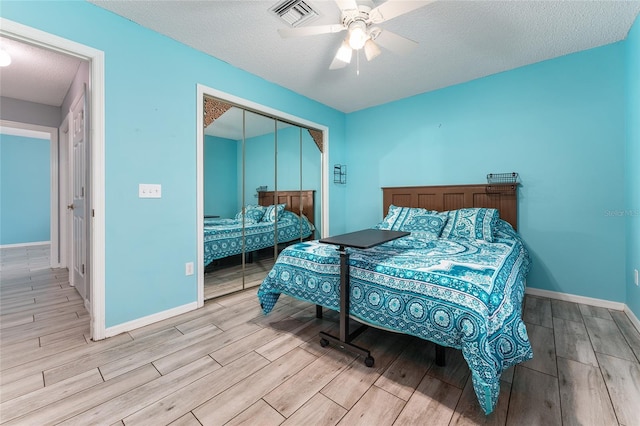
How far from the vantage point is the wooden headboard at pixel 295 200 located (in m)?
3.28

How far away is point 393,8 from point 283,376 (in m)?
2.32

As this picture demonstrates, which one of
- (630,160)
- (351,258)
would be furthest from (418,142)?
(351,258)

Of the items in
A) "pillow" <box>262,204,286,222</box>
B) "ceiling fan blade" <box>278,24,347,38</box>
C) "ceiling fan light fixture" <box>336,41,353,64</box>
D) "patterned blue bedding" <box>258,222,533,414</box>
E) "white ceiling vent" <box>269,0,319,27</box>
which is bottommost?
"patterned blue bedding" <box>258,222,533,414</box>

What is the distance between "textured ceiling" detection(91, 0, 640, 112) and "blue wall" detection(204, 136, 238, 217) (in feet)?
2.88

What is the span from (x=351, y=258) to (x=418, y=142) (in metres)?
2.45

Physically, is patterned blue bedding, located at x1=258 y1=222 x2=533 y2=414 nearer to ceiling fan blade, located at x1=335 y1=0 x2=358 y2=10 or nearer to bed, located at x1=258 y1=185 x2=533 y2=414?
bed, located at x1=258 y1=185 x2=533 y2=414

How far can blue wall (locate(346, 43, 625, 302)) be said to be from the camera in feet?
8.14

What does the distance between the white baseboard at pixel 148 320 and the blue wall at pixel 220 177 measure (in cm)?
92

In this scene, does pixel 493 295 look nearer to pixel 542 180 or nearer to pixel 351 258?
pixel 351 258

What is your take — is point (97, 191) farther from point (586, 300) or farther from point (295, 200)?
point (586, 300)

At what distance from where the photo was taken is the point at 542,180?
9.16ft

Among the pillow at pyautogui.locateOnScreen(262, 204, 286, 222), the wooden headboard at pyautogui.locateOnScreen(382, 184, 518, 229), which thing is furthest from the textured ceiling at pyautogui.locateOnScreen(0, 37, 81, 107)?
the wooden headboard at pyautogui.locateOnScreen(382, 184, 518, 229)

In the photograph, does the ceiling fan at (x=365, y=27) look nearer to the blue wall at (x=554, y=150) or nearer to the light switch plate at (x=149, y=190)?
the light switch plate at (x=149, y=190)

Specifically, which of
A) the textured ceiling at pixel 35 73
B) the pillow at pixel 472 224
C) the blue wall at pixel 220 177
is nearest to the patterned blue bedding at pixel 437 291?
the pillow at pixel 472 224
